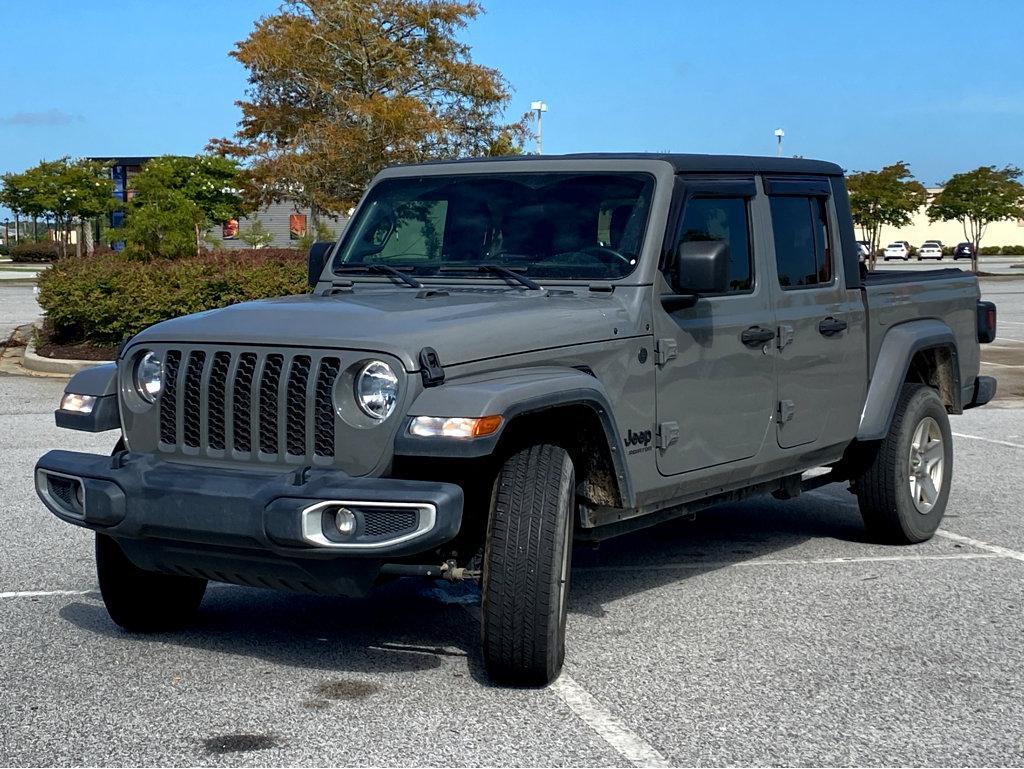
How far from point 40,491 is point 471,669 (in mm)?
1754

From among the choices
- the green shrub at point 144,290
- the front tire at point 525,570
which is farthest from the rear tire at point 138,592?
the green shrub at point 144,290

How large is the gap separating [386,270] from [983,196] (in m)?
57.2

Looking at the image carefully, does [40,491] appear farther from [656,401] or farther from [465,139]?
[465,139]

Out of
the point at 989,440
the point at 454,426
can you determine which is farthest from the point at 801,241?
the point at 989,440

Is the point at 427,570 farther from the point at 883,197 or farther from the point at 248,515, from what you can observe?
the point at 883,197

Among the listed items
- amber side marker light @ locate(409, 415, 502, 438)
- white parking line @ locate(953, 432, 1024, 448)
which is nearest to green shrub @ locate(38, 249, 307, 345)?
white parking line @ locate(953, 432, 1024, 448)

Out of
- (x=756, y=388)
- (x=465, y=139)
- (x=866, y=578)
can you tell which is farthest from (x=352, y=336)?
(x=465, y=139)

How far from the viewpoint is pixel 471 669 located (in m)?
5.30

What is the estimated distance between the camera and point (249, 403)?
16.4 ft

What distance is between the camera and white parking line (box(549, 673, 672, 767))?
172 inches

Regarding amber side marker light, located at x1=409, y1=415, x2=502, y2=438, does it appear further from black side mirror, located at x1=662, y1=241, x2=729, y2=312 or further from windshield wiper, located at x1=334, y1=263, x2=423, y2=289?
windshield wiper, located at x1=334, y1=263, x2=423, y2=289

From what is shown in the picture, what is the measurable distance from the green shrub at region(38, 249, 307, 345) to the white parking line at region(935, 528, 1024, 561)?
36.8 ft

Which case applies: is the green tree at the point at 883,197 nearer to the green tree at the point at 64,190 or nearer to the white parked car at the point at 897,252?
the white parked car at the point at 897,252

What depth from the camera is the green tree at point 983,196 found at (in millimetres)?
58938
